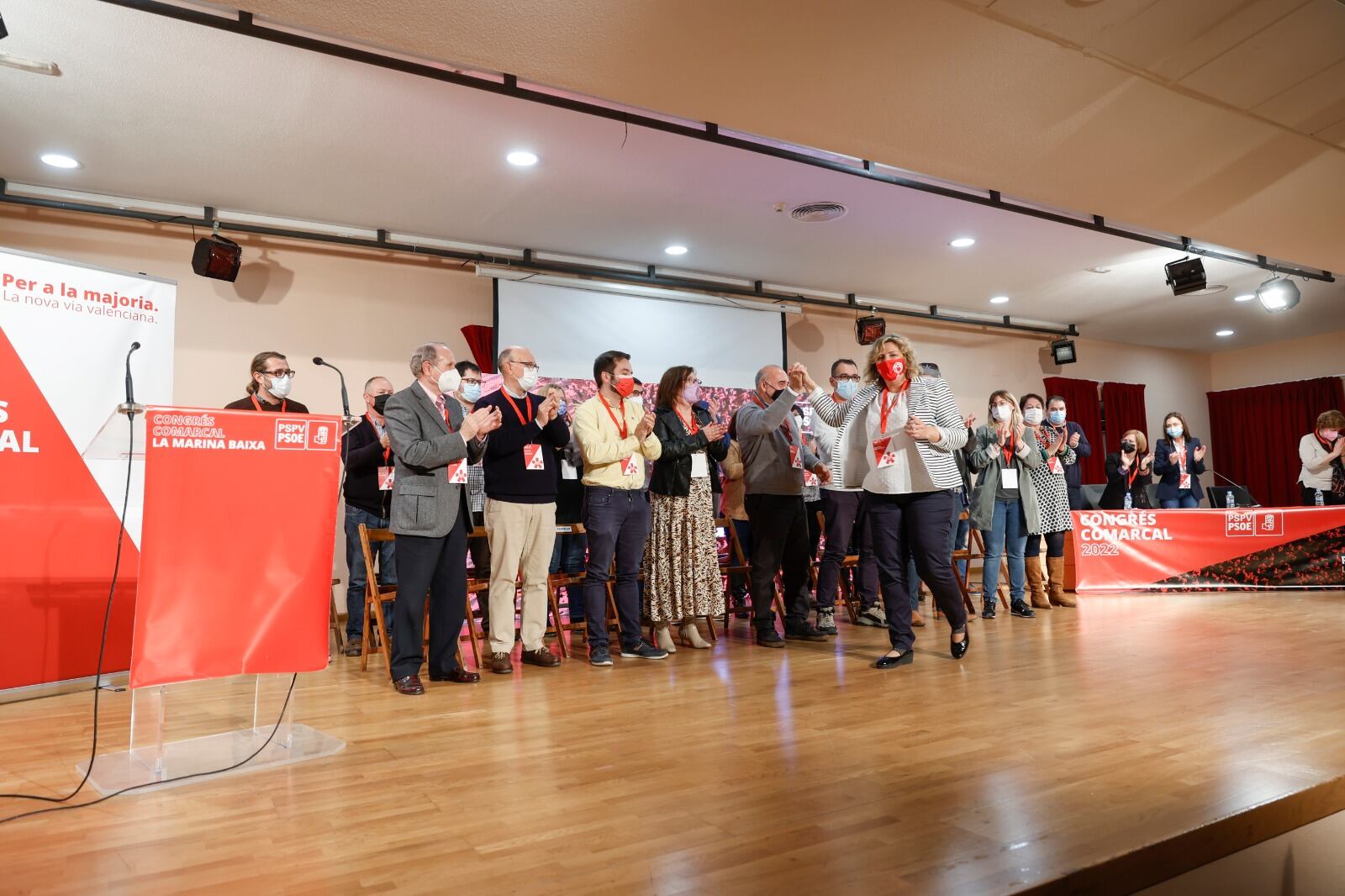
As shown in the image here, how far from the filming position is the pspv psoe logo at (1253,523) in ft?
23.0

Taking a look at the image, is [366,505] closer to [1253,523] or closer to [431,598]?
[431,598]

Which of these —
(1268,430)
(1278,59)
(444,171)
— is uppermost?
(444,171)

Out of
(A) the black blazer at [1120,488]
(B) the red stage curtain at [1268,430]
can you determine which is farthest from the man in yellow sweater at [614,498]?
(B) the red stage curtain at [1268,430]

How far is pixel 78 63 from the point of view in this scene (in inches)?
165

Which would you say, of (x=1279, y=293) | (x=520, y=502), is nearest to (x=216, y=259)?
(x=520, y=502)

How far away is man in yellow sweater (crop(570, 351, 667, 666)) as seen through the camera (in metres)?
4.37

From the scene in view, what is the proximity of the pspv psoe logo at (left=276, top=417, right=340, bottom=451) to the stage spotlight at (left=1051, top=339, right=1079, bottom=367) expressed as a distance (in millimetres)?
9775

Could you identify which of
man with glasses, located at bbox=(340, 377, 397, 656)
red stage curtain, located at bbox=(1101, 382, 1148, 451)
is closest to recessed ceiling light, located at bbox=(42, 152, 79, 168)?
man with glasses, located at bbox=(340, 377, 397, 656)

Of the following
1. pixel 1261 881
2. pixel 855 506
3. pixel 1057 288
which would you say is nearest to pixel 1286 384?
pixel 1057 288

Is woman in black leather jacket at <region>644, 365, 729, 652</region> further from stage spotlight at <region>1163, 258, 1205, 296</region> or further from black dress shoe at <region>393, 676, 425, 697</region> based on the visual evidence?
stage spotlight at <region>1163, 258, 1205, 296</region>

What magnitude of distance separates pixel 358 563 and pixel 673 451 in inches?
77.8

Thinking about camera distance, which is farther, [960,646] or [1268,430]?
[1268,430]

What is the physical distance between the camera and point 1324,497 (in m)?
7.91

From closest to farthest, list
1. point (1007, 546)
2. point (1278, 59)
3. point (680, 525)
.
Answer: point (1278, 59)
point (680, 525)
point (1007, 546)
